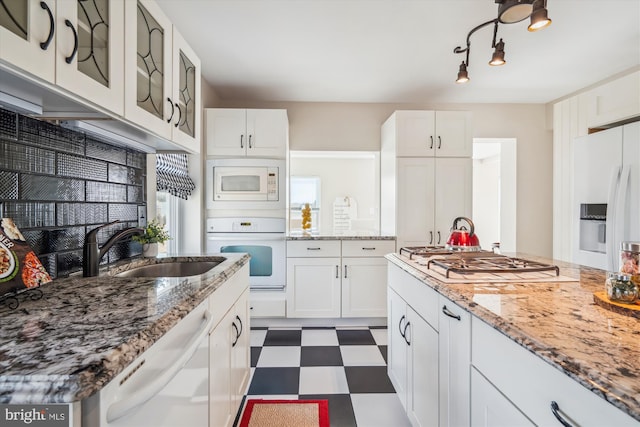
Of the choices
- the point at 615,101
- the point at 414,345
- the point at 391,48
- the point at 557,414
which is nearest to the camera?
the point at 557,414

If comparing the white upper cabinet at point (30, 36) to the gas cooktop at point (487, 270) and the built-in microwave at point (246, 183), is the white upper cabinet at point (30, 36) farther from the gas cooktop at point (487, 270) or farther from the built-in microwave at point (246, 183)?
the built-in microwave at point (246, 183)

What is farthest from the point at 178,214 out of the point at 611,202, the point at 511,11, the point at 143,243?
the point at 611,202

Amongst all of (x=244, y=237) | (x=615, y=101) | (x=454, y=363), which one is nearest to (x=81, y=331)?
(x=454, y=363)

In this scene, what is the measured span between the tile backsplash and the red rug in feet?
3.68

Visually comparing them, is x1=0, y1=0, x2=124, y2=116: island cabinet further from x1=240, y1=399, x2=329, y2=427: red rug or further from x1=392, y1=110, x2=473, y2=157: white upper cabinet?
x1=392, y1=110, x2=473, y2=157: white upper cabinet

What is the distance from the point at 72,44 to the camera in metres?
0.85

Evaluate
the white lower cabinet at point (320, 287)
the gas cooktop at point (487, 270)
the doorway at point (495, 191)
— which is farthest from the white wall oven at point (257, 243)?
the doorway at point (495, 191)

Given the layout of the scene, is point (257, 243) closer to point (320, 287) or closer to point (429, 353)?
point (320, 287)

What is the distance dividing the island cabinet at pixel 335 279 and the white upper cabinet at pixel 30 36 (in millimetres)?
2369

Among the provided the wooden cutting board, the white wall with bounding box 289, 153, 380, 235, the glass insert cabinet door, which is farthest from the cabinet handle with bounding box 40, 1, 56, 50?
the white wall with bounding box 289, 153, 380, 235

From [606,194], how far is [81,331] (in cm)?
301

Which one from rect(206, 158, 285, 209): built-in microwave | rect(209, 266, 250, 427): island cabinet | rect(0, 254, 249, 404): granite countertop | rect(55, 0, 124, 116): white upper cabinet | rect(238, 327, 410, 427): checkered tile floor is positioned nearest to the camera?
rect(0, 254, 249, 404): granite countertop

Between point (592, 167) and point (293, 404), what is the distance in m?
2.68

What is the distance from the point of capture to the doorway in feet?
12.1
